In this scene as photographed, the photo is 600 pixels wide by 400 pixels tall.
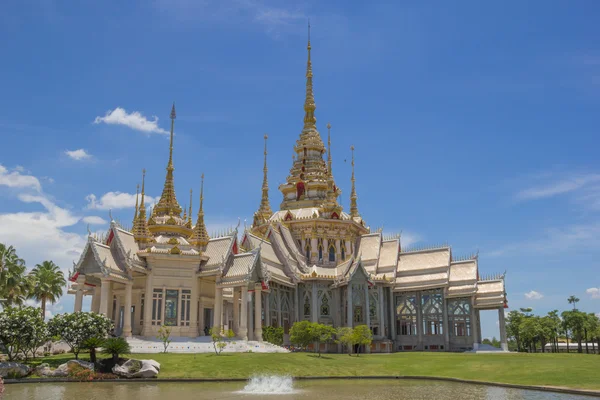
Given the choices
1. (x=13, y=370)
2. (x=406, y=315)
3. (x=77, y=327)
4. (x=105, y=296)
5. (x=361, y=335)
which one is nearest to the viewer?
(x=13, y=370)

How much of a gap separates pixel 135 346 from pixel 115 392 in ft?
43.9

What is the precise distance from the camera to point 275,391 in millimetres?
25125

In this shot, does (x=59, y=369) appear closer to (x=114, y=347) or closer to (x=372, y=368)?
(x=114, y=347)

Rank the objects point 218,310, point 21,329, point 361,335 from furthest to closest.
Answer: point 361,335
point 218,310
point 21,329

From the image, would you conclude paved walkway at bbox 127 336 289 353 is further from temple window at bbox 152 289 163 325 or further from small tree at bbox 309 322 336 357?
small tree at bbox 309 322 336 357

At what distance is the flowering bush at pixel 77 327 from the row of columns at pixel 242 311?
33.6ft

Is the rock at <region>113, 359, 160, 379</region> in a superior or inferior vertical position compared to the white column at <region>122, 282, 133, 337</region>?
inferior

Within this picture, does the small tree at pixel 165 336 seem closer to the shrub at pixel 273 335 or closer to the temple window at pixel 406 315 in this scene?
the shrub at pixel 273 335

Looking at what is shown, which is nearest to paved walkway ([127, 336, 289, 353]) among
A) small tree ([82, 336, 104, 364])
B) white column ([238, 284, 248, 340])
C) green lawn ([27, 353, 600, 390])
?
white column ([238, 284, 248, 340])

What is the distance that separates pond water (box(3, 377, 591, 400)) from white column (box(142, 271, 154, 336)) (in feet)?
41.9

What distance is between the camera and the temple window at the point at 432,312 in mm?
54338

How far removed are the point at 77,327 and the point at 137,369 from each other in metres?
4.44

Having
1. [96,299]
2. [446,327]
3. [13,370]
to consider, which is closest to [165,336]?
[96,299]

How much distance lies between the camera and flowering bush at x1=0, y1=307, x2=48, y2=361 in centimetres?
3019
